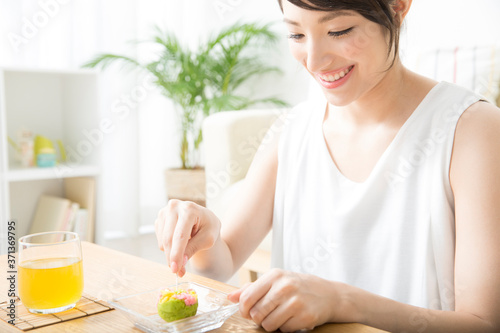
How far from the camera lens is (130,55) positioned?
3518 mm

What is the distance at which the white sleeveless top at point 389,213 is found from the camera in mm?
951

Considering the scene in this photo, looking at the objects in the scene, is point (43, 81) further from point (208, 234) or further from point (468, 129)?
point (468, 129)

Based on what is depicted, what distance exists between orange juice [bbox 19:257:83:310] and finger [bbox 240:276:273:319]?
0.24 metres

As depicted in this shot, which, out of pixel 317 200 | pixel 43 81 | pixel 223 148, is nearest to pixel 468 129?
pixel 317 200

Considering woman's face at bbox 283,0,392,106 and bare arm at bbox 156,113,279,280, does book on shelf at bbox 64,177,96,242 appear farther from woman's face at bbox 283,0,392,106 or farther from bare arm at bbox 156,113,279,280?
woman's face at bbox 283,0,392,106

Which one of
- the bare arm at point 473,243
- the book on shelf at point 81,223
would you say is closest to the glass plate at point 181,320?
the bare arm at point 473,243

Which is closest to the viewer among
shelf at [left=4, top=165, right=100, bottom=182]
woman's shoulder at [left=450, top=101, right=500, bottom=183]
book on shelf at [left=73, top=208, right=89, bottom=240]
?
woman's shoulder at [left=450, top=101, right=500, bottom=183]

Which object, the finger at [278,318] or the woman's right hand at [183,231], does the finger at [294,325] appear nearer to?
the finger at [278,318]

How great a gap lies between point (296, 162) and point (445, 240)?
0.35 m

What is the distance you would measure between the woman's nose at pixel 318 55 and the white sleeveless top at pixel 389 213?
0.20m

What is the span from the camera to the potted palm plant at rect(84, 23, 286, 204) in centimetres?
327

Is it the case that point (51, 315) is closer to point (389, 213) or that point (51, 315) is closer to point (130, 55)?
point (389, 213)

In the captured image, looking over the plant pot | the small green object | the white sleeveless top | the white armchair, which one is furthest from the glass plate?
the plant pot

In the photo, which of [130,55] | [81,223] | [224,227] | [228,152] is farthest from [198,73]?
[224,227]
